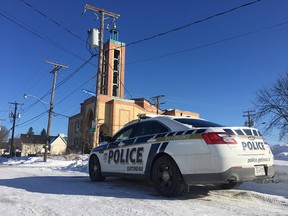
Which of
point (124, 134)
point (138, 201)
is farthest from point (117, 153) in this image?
point (138, 201)

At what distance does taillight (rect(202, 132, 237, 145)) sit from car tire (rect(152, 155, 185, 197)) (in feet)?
2.71

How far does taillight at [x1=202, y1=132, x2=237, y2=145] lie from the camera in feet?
19.4

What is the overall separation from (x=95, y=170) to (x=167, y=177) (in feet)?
10.6

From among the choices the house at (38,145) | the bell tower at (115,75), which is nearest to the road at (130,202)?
the bell tower at (115,75)

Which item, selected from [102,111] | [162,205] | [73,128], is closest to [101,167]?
[162,205]

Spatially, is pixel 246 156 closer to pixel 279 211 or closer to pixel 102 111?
pixel 279 211

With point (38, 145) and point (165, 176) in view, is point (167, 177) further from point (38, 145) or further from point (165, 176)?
point (38, 145)

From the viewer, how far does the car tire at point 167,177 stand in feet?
20.4

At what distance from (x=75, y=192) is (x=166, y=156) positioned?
6.48ft

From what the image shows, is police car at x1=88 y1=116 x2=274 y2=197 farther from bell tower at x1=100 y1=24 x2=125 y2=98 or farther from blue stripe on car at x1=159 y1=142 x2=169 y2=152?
bell tower at x1=100 y1=24 x2=125 y2=98

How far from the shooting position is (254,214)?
5086 mm

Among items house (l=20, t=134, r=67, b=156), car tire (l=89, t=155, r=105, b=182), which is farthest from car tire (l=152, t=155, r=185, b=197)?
house (l=20, t=134, r=67, b=156)

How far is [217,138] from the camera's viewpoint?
593 centimetres

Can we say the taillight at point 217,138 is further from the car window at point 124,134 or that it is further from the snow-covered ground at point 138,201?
the car window at point 124,134
